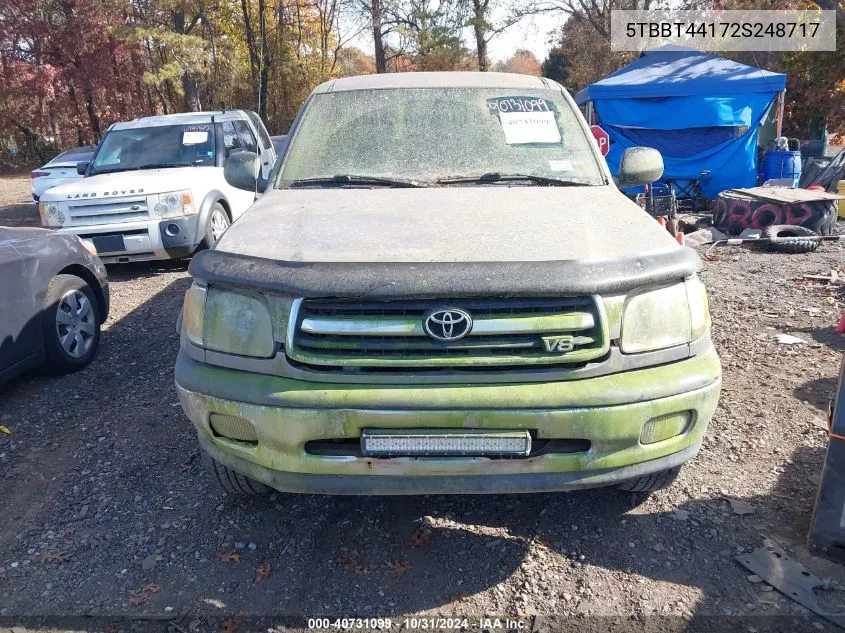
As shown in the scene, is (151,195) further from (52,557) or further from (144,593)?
(144,593)

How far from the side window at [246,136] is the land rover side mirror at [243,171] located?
5445 mm

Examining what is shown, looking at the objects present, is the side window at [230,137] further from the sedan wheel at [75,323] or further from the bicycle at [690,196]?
the bicycle at [690,196]

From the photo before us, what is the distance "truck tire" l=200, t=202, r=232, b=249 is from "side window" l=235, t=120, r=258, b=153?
4.43 feet

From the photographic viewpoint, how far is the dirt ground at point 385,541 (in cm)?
240

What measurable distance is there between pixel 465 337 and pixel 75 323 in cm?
367

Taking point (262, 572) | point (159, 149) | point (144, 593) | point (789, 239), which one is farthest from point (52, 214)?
point (789, 239)

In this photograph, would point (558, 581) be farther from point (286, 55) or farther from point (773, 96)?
point (286, 55)

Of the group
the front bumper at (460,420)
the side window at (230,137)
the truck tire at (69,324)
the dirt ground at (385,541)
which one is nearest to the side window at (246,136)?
the side window at (230,137)

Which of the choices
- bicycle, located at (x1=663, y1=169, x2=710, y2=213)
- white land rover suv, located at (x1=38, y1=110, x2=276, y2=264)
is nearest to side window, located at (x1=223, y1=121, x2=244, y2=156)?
white land rover suv, located at (x1=38, y1=110, x2=276, y2=264)

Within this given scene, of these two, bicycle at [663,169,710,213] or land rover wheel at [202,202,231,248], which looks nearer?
land rover wheel at [202,202,231,248]

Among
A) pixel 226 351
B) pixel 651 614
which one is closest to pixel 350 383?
pixel 226 351

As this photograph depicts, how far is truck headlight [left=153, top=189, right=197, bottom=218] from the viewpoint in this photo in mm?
7328

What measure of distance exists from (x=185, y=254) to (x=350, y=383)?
592 cm

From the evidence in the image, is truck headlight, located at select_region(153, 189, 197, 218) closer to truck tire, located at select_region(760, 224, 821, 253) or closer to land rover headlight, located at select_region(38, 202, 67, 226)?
land rover headlight, located at select_region(38, 202, 67, 226)
